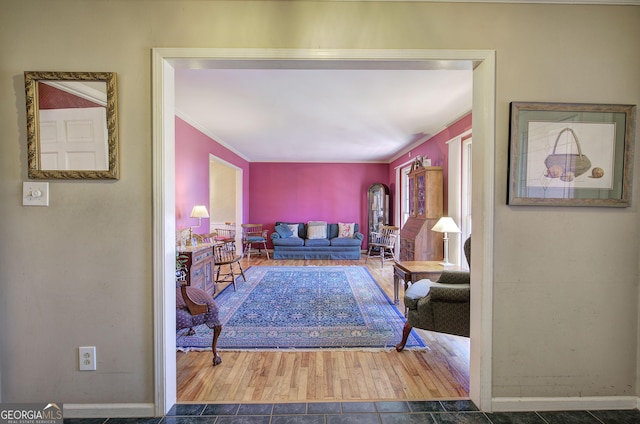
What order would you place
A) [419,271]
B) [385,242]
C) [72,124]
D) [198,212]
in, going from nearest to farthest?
[72,124]
[419,271]
[198,212]
[385,242]

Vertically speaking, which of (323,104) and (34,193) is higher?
(323,104)

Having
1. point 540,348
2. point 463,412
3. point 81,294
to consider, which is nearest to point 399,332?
point 463,412

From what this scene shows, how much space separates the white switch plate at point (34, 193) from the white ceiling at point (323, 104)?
5.46ft

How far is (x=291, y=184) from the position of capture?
7.73 meters

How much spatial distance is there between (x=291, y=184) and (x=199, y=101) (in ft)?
14.3

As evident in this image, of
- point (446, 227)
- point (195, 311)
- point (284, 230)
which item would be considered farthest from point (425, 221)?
point (284, 230)

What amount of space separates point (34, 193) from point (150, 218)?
657 millimetres

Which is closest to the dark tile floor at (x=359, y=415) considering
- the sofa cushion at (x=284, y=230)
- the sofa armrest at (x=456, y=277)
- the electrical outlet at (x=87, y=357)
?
the electrical outlet at (x=87, y=357)

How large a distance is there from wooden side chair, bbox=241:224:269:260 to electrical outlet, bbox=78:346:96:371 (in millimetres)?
5037

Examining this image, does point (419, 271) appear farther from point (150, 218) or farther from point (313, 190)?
point (313, 190)

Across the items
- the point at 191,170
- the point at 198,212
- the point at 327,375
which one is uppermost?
the point at 191,170

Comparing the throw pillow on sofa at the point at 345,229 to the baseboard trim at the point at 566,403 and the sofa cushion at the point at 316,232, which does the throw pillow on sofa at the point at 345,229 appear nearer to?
the sofa cushion at the point at 316,232

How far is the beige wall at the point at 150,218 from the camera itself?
1.59 meters

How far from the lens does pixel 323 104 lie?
3.51 m
